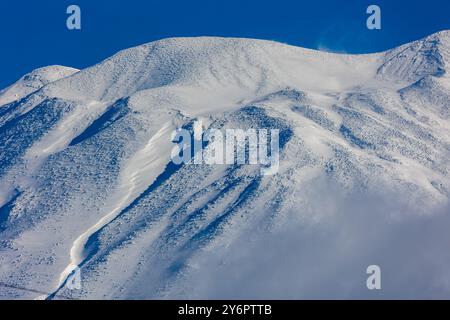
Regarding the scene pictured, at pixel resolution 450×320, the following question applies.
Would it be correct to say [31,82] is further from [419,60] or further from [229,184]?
[229,184]

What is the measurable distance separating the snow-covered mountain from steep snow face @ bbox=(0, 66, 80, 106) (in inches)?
596

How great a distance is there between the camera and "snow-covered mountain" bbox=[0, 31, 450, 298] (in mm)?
66750

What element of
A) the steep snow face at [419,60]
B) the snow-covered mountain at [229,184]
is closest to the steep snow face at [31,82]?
the snow-covered mountain at [229,184]

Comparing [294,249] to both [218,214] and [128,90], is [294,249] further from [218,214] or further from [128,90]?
[128,90]

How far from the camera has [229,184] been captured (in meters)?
81.2

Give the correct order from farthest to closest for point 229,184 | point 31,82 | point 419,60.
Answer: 1. point 31,82
2. point 419,60
3. point 229,184

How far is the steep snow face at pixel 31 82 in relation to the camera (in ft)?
453

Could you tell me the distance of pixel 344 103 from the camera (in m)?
102

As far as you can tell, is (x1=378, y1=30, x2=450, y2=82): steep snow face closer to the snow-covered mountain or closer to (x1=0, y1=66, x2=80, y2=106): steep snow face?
the snow-covered mountain

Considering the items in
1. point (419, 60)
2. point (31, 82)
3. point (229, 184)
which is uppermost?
point (31, 82)

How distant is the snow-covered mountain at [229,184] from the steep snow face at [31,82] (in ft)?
49.6

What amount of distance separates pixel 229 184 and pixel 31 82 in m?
72.3

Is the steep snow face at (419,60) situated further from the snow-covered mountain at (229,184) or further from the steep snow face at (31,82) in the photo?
the steep snow face at (31,82)

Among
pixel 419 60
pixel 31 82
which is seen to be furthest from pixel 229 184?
pixel 31 82
